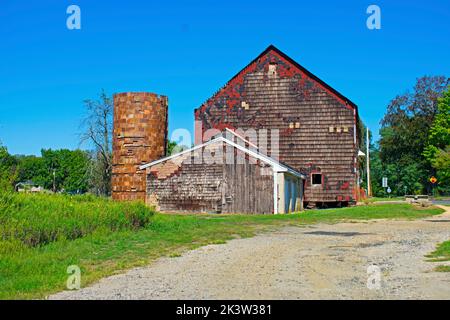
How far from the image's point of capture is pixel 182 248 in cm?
1429

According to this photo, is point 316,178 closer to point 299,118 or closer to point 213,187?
point 299,118

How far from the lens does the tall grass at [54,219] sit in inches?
519

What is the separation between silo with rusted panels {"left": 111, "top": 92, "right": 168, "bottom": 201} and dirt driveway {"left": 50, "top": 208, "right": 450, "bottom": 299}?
15021 millimetres

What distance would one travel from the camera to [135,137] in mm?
30109

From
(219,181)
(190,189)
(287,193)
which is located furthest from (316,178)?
(190,189)

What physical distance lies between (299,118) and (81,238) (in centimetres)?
2350

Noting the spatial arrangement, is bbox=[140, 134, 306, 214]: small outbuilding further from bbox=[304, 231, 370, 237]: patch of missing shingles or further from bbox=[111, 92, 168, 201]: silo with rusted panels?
bbox=[304, 231, 370, 237]: patch of missing shingles

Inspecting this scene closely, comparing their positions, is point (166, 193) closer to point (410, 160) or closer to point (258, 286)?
point (258, 286)

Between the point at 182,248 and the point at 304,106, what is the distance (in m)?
23.6

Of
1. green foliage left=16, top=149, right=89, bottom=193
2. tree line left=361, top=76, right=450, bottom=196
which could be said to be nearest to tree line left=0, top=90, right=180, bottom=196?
green foliage left=16, top=149, right=89, bottom=193

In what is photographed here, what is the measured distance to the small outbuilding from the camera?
2977 cm

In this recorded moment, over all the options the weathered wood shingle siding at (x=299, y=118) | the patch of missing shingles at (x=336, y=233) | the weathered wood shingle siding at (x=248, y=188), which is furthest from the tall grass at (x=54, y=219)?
the weathered wood shingle siding at (x=299, y=118)
